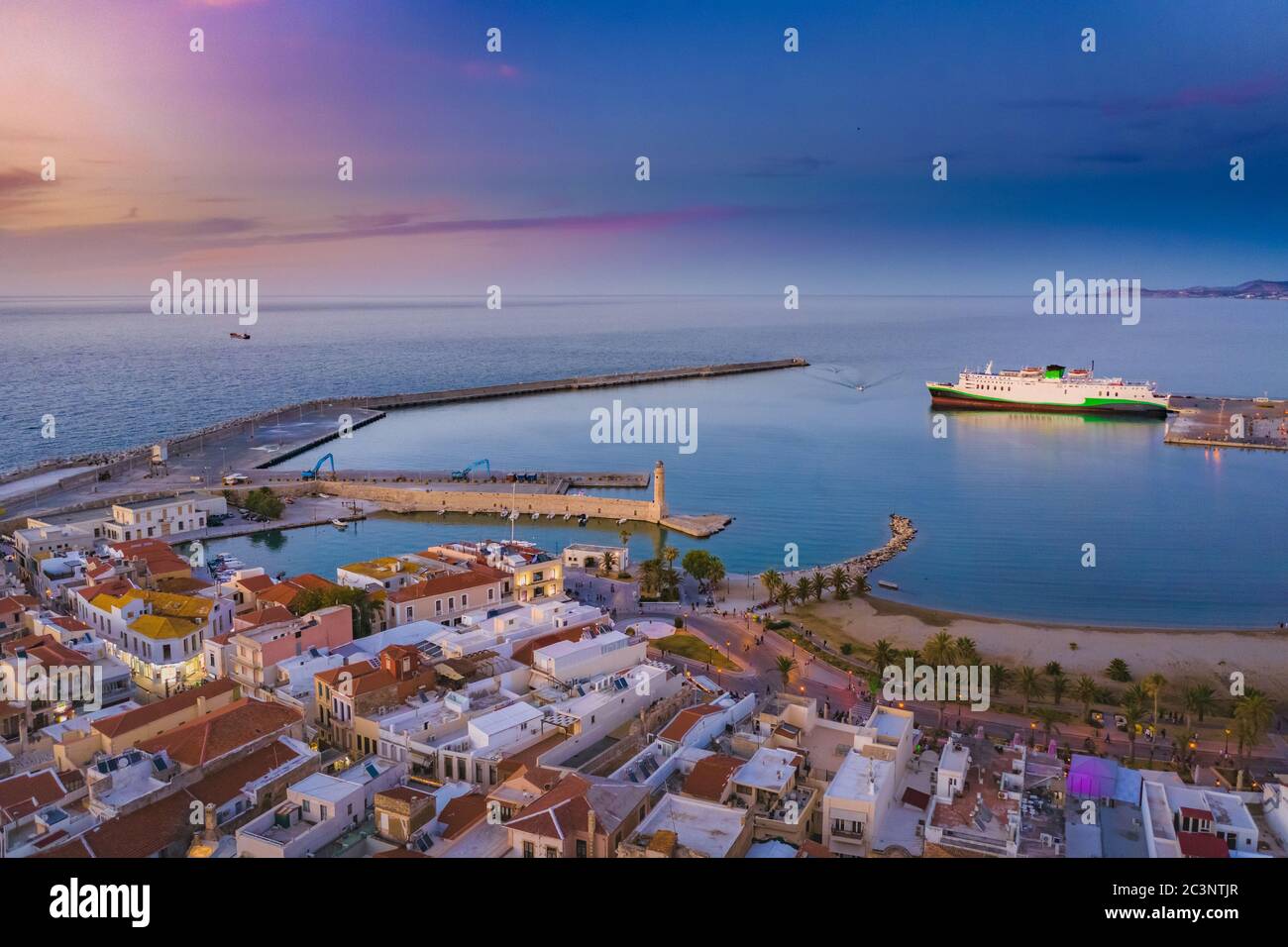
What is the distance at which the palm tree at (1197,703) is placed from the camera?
48.0ft

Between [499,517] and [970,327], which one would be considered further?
[970,327]

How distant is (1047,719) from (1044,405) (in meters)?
45.7

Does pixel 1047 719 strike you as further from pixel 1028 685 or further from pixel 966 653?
pixel 966 653

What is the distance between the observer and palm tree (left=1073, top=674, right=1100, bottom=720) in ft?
49.4

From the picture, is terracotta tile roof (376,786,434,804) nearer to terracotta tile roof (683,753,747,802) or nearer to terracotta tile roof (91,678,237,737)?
terracotta tile roof (683,753,747,802)

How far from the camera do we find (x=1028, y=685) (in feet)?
50.6

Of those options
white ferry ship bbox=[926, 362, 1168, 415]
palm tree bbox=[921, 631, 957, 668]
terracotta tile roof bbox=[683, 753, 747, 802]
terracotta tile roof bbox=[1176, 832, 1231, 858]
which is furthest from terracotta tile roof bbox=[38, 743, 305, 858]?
white ferry ship bbox=[926, 362, 1168, 415]

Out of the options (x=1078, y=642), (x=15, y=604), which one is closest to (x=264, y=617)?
(x=15, y=604)

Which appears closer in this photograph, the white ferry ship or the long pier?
the long pier

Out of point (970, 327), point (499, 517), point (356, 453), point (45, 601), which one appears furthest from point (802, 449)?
point (970, 327)

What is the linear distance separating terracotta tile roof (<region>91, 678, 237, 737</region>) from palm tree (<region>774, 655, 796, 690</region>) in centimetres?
880

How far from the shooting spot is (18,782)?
10398mm
